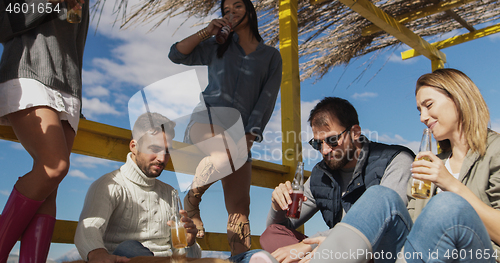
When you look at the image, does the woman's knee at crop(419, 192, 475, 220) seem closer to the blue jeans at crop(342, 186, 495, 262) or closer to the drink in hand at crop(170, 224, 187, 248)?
the blue jeans at crop(342, 186, 495, 262)

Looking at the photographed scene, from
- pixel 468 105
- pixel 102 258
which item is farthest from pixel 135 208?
pixel 468 105

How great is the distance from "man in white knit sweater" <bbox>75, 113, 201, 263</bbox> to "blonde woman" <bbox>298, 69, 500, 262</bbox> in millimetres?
877

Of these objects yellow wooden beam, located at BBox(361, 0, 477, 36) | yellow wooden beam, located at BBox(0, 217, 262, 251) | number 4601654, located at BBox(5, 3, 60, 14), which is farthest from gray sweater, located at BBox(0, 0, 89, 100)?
yellow wooden beam, located at BBox(361, 0, 477, 36)

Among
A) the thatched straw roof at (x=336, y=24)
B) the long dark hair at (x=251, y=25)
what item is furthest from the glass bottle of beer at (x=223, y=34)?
the thatched straw roof at (x=336, y=24)

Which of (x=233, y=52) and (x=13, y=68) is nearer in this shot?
(x=13, y=68)

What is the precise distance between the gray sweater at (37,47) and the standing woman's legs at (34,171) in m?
0.18

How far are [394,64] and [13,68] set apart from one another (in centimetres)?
551

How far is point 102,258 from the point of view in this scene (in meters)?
1.74

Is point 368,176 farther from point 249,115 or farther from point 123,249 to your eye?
point 123,249

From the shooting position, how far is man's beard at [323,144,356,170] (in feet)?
7.32

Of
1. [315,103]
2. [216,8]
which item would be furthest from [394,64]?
[315,103]

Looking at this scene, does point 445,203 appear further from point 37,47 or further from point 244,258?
point 37,47

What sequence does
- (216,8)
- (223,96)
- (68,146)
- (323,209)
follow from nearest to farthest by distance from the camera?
(68,146), (323,209), (223,96), (216,8)

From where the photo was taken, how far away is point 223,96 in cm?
244
